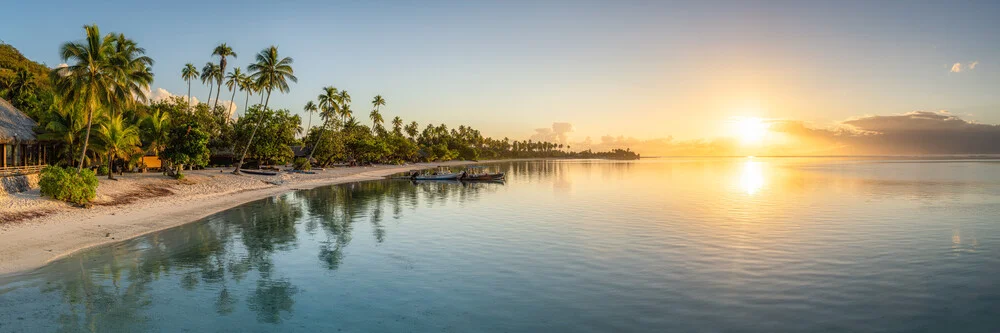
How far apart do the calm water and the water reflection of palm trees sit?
0.31 feet

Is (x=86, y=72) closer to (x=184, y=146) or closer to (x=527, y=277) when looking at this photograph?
(x=184, y=146)

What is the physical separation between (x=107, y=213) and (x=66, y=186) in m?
2.78

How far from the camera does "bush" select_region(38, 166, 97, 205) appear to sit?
96.1 ft

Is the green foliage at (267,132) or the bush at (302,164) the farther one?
the bush at (302,164)

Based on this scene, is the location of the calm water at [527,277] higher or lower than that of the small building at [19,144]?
lower

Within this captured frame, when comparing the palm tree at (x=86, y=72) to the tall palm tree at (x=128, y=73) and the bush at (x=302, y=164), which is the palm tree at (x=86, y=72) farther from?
the bush at (x=302, y=164)

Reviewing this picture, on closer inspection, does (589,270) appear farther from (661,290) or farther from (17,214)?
(17,214)

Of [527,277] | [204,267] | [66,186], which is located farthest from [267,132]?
[527,277]

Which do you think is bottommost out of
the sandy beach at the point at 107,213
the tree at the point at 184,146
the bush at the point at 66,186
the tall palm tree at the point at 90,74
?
the sandy beach at the point at 107,213

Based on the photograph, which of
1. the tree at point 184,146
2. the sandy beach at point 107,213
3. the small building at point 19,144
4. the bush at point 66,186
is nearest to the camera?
the sandy beach at point 107,213

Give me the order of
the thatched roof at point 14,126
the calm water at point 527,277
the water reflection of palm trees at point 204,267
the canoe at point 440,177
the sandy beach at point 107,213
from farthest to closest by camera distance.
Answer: the canoe at point 440,177 → the thatched roof at point 14,126 → the sandy beach at point 107,213 → the water reflection of palm trees at point 204,267 → the calm water at point 527,277

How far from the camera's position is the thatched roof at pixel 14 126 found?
121 ft

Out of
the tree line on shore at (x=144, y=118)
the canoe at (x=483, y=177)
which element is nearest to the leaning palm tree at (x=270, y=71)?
the tree line on shore at (x=144, y=118)

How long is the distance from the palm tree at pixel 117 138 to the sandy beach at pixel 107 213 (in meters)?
2.27
